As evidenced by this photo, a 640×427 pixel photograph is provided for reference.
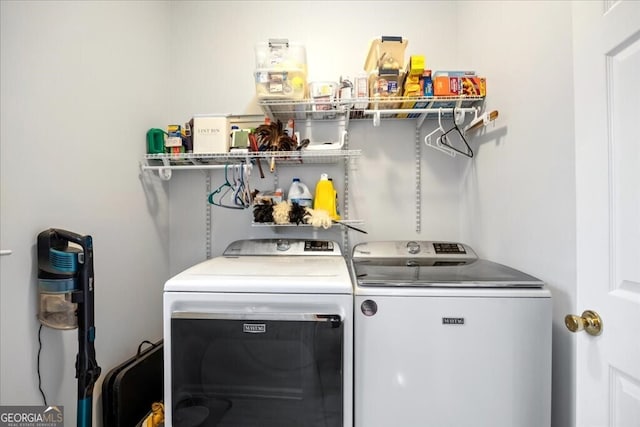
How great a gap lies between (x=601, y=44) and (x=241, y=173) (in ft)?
5.15

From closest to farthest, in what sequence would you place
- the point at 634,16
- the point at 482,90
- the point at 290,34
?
1. the point at 634,16
2. the point at 482,90
3. the point at 290,34

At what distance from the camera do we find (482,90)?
1540 mm

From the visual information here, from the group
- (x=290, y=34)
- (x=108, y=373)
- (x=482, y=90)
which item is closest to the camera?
(x=108, y=373)

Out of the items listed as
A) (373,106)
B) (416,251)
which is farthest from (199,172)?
(416,251)

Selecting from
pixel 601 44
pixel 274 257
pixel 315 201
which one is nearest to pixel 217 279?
pixel 274 257

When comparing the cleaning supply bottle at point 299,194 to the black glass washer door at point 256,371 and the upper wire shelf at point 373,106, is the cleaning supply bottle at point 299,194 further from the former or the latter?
the black glass washer door at point 256,371

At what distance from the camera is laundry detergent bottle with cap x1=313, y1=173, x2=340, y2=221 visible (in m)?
1.71

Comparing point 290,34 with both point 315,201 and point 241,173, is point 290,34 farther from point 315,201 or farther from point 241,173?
point 315,201

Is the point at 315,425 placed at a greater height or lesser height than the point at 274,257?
lesser

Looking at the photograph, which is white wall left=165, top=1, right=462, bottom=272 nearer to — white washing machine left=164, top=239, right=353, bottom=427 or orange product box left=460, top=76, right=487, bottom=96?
orange product box left=460, top=76, right=487, bottom=96

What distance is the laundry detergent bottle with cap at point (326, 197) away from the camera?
1.71 metres

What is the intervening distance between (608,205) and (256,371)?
1277mm

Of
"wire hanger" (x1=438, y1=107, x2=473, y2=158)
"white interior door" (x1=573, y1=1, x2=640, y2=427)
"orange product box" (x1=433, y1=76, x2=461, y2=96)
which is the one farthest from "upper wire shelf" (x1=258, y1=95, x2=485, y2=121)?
"white interior door" (x1=573, y1=1, x2=640, y2=427)

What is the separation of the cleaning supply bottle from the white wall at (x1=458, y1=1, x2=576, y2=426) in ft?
3.34
